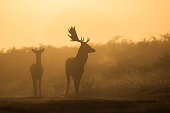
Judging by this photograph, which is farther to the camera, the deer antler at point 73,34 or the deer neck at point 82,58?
the deer antler at point 73,34

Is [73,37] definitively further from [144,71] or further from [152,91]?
[144,71]

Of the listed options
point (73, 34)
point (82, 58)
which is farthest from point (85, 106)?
point (73, 34)

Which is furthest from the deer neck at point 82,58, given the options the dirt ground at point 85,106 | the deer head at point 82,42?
the dirt ground at point 85,106

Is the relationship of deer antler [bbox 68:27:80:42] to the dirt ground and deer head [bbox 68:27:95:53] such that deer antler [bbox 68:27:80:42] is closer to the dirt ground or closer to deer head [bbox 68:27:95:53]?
deer head [bbox 68:27:95:53]

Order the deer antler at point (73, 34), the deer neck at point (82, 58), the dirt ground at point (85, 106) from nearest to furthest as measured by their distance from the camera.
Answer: the dirt ground at point (85, 106) < the deer neck at point (82, 58) < the deer antler at point (73, 34)

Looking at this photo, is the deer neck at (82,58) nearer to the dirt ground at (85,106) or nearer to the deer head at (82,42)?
the deer head at (82,42)

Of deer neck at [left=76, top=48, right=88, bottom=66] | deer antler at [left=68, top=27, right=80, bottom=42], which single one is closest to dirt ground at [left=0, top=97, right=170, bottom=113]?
deer neck at [left=76, top=48, right=88, bottom=66]

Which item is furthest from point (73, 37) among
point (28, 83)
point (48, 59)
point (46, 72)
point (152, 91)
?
point (48, 59)

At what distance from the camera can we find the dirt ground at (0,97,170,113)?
12.7m

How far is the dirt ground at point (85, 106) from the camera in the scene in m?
12.7

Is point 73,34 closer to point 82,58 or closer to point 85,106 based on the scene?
point 82,58

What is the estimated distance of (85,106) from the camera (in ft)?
43.4

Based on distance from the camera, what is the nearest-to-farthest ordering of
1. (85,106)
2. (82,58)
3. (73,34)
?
(85,106), (82,58), (73,34)

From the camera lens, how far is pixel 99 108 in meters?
13.1
